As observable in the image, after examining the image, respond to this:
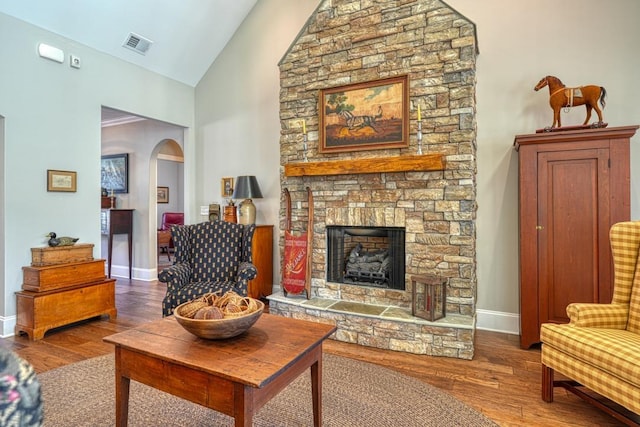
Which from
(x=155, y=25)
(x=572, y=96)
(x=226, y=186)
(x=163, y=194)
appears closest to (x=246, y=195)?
(x=226, y=186)

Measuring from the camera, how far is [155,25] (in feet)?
13.8

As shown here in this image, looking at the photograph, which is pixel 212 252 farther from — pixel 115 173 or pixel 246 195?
pixel 115 173

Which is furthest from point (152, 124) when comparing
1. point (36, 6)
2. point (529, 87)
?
point (529, 87)

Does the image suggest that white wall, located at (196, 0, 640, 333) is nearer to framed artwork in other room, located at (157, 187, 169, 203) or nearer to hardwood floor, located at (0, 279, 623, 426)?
hardwood floor, located at (0, 279, 623, 426)

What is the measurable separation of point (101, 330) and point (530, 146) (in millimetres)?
4322

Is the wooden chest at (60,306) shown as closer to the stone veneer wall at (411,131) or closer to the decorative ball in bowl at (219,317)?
the stone veneer wall at (411,131)

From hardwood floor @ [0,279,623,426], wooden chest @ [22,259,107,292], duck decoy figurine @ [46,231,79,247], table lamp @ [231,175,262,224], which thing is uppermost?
table lamp @ [231,175,262,224]

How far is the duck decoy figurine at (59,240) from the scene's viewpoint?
3.49m

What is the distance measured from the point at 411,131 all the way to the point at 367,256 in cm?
133

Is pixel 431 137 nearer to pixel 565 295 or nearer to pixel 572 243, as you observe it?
pixel 572 243

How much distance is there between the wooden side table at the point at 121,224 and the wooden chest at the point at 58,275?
7.03ft

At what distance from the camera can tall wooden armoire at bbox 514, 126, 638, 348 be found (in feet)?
8.83

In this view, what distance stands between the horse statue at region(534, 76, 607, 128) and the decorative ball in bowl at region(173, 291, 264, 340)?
2902 mm

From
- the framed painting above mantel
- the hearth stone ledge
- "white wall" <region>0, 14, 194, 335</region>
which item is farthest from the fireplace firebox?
"white wall" <region>0, 14, 194, 335</region>
